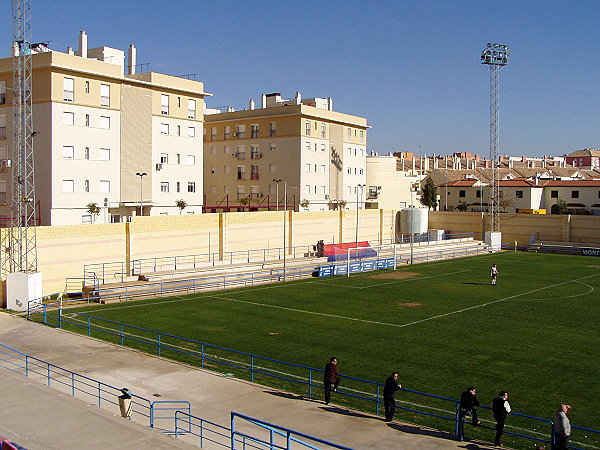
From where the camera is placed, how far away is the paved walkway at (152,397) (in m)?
17.2

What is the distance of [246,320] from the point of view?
3659 cm

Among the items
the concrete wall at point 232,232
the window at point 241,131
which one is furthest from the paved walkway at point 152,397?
the window at point 241,131

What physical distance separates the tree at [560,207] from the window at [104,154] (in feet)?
213

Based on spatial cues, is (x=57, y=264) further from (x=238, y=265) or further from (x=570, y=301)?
(x=570, y=301)

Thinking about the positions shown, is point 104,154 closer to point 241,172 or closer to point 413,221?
point 241,172

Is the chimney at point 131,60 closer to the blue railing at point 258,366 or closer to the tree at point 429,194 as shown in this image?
the blue railing at point 258,366

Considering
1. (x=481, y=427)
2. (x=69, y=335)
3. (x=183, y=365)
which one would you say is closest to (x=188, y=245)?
(x=69, y=335)

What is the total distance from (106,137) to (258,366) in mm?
33740

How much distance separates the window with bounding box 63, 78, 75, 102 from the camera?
169 feet

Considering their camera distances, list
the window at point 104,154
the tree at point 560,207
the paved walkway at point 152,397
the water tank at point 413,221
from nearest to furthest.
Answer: the paved walkway at point 152,397, the window at point 104,154, the water tank at point 413,221, the tree at point 560,207

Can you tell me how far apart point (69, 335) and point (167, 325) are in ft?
16.6

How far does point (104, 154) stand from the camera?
179 ft

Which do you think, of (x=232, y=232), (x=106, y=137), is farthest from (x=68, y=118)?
(x=232, y=232)

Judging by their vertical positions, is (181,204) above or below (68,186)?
below
